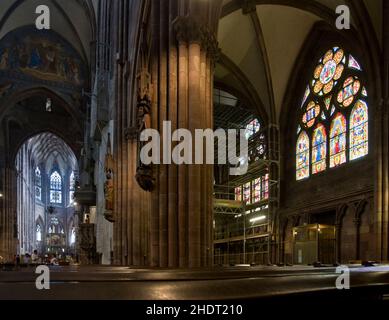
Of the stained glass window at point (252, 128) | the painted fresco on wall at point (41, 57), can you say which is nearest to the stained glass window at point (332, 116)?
the stained glass window at point (252, 128)

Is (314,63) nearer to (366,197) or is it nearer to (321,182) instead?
(321,182)

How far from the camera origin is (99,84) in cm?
2359

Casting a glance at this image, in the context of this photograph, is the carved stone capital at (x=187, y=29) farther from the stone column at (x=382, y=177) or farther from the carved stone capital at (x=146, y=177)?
the stone column at (x=382, y=177)

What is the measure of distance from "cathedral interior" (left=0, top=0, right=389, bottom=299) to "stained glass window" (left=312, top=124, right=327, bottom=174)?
7 centimetres

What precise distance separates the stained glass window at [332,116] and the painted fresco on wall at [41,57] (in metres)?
20.2

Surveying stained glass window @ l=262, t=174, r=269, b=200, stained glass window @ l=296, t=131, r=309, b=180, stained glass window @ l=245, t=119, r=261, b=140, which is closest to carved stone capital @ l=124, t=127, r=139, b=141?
stained glass window @ l=296, t=131, r=309, b=180

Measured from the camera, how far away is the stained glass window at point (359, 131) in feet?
61.6

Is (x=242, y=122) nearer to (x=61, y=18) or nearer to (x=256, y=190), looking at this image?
(x=256, y=190)

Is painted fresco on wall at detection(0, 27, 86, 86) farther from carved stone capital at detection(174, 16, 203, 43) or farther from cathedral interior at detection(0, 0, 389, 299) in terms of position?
carved stone capital at detection(174, 16, 203, 43)

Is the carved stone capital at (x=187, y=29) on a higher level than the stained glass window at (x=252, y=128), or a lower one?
higher

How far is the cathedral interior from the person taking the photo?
10.4 m

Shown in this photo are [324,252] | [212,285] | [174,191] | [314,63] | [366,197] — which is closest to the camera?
[212,285]

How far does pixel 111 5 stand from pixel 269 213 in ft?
43.8
